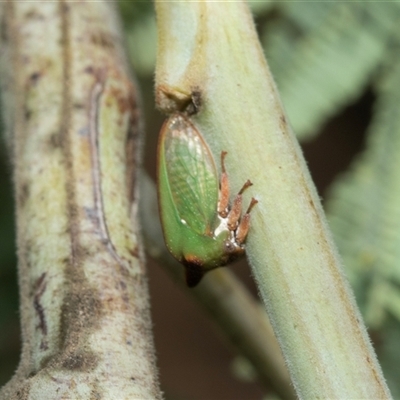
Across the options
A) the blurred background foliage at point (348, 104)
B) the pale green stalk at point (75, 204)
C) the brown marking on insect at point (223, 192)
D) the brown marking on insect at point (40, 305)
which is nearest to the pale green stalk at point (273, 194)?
the brown marking on insect at point (223, 192)

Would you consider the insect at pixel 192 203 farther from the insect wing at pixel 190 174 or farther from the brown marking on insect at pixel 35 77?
the brown marking on insect at pixel 35 77

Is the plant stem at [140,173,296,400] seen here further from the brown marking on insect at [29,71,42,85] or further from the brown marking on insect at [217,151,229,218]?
the brown marking on insect at [217,151,229,218]

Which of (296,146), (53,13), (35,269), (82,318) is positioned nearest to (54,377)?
(82,318)

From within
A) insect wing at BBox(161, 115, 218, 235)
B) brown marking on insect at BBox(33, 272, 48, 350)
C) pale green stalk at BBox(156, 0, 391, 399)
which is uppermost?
pale green stalk at BBox(156, 0, 391, 399)

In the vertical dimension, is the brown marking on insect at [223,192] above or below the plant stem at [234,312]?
above

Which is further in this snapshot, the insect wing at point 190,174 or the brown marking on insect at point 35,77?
the brown marking on insect at point 35,77

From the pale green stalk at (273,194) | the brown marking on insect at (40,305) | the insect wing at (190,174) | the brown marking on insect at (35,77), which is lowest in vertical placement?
the brown marking on insect at (40,305)

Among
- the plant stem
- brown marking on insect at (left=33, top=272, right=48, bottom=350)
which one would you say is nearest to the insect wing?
brown marking on insect at (left=33, top=272, right=48, bottom=350)
